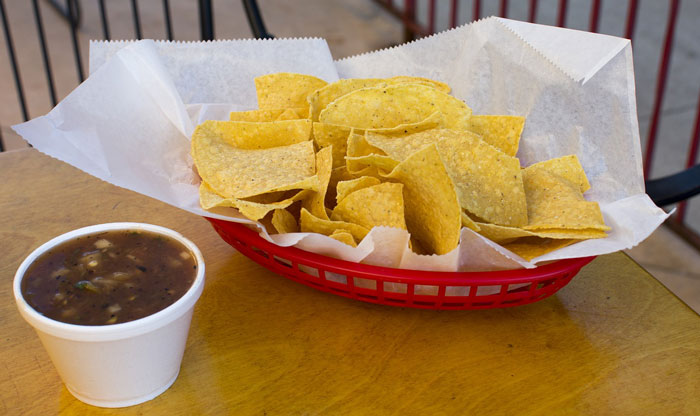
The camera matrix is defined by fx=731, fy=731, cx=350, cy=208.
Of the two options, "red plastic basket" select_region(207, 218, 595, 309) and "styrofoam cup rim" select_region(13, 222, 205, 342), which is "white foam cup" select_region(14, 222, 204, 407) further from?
"red plastic basket" select_region(207, 218, 595, 309)

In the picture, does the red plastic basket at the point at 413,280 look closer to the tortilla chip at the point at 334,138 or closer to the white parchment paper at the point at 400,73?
the white parchment paper at the point at 400,73

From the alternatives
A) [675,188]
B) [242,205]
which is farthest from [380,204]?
[675,188]

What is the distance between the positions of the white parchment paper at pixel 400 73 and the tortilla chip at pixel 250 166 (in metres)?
0.04

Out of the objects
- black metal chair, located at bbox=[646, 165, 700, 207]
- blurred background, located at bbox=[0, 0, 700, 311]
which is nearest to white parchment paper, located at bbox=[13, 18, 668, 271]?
black metal chair, located at bbox=[646, 165, 700, 207]

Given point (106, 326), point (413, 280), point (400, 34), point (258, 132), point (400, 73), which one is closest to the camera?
point (106, 326)

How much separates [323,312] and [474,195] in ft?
0.81

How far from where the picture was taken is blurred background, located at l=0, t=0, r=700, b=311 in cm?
267

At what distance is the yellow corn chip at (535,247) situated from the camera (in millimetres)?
870

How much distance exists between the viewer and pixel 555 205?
94 cm

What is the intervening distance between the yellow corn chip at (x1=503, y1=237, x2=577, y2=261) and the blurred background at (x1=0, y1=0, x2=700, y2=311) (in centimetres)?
171

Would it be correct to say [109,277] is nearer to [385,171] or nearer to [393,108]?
[385,171]

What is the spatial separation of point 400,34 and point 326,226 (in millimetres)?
3576

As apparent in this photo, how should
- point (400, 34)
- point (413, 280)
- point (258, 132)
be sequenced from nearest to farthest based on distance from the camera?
1. point (413, 280)
2. point (258, 132)
3. point (400, 34)

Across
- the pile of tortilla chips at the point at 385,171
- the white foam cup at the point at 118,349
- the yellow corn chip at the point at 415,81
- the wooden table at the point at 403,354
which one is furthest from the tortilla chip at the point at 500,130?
the white foam cup at the point at 118,349
